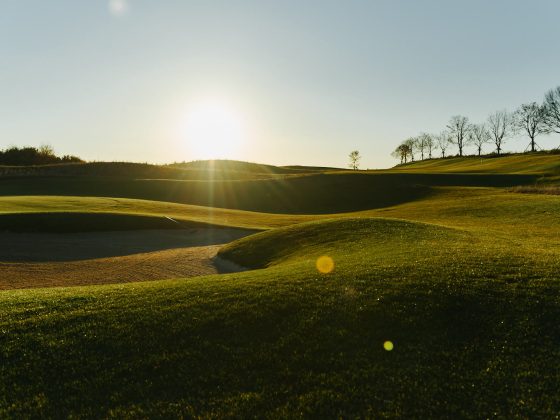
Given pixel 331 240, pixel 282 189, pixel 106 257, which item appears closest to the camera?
pixel 331 240

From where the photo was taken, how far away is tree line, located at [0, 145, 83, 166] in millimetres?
109750

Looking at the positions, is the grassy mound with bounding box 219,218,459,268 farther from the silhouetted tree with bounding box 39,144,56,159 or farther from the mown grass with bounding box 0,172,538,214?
the silhouetted tree with bounding box 39,144,56,159

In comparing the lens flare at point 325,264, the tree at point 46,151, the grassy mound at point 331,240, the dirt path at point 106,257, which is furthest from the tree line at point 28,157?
the lens flare at point 325,264

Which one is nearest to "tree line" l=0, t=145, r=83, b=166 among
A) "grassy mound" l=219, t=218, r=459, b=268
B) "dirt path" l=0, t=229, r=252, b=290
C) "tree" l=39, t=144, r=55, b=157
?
"tree" l=39, t=144, r=55, b=157

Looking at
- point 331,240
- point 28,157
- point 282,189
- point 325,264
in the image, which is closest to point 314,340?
point 325,264

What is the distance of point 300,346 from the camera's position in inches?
416

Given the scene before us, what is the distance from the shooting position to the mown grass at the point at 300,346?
8.52 metres

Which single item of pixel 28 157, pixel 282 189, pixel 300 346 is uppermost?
pixel 28 157

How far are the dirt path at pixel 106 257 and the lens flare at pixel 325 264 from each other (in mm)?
7614

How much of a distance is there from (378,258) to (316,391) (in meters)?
11.5

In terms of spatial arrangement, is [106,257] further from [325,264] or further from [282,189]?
[282,189]

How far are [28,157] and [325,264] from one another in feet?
390

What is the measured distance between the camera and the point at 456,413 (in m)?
8.00

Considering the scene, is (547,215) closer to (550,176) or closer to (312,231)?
(312,231)
